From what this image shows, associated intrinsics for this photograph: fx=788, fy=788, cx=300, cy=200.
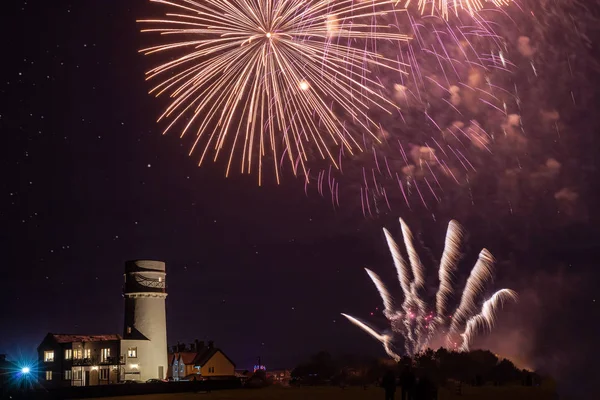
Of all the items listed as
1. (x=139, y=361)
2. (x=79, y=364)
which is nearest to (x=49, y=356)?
(x=79, y=364)

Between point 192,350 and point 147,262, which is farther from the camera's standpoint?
point 192,350

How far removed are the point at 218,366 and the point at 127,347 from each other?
18.4 meters

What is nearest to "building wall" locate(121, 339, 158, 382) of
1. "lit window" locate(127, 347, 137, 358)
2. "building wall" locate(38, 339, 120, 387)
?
"lit window" locate(127, 347, 137, 358)

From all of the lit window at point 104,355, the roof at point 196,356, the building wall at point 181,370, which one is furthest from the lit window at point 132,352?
the roof at point 196,356

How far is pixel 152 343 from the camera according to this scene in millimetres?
84500

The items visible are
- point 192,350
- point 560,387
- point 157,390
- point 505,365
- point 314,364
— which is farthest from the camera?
point 192,350

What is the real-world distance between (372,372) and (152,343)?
2372cm

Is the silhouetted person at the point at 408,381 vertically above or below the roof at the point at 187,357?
below

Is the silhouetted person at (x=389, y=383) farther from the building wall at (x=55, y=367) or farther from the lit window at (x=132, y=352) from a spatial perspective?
the building wall at (x=55, y=367)

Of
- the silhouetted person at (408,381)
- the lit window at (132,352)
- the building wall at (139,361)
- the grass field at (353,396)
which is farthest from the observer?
the lit window at (132,352)

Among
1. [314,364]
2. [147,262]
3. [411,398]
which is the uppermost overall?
[147,262]

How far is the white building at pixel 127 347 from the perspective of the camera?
8231 cm

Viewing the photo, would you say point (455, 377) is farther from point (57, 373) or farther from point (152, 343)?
point (57, 373)

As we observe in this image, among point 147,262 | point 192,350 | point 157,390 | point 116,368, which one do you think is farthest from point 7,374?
point 192,350
